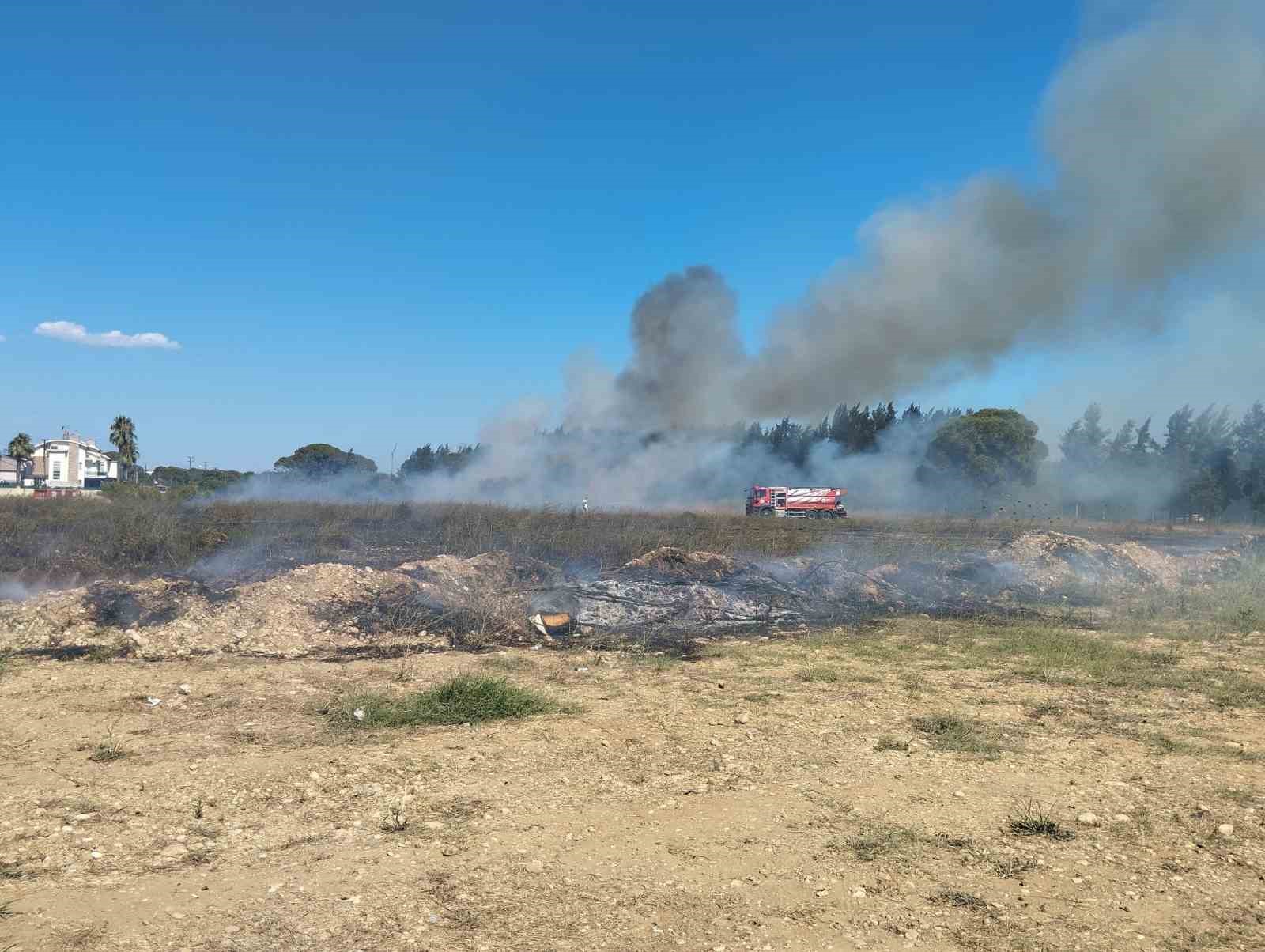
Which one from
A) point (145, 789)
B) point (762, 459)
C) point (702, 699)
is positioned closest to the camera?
point (145, 789)

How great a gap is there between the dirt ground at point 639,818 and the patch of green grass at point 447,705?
0.21 m

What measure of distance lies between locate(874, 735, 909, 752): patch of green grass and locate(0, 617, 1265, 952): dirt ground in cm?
2

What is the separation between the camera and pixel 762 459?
48.7 meters

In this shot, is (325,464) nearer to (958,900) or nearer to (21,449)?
(21,449)

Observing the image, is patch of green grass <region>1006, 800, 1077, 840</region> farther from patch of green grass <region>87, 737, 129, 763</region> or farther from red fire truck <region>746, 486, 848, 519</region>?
red fire truck <region>746, 486, 848, 519</region>

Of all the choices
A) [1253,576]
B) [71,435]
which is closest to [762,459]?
[1253,576]

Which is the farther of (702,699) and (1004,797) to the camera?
(702,699)

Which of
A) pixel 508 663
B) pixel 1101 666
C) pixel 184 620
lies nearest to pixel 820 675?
pixel 1101 666

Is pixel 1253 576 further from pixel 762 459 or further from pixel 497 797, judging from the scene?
pixel 762 459

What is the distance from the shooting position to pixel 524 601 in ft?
40.7

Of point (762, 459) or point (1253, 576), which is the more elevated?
point (762, 459)

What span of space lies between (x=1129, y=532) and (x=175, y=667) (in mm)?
33139

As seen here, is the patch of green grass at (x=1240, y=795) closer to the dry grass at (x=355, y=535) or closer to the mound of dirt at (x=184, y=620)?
the mound of dirt at (x=184, y=620)

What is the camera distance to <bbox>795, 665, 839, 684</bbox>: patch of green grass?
28.4 ft
